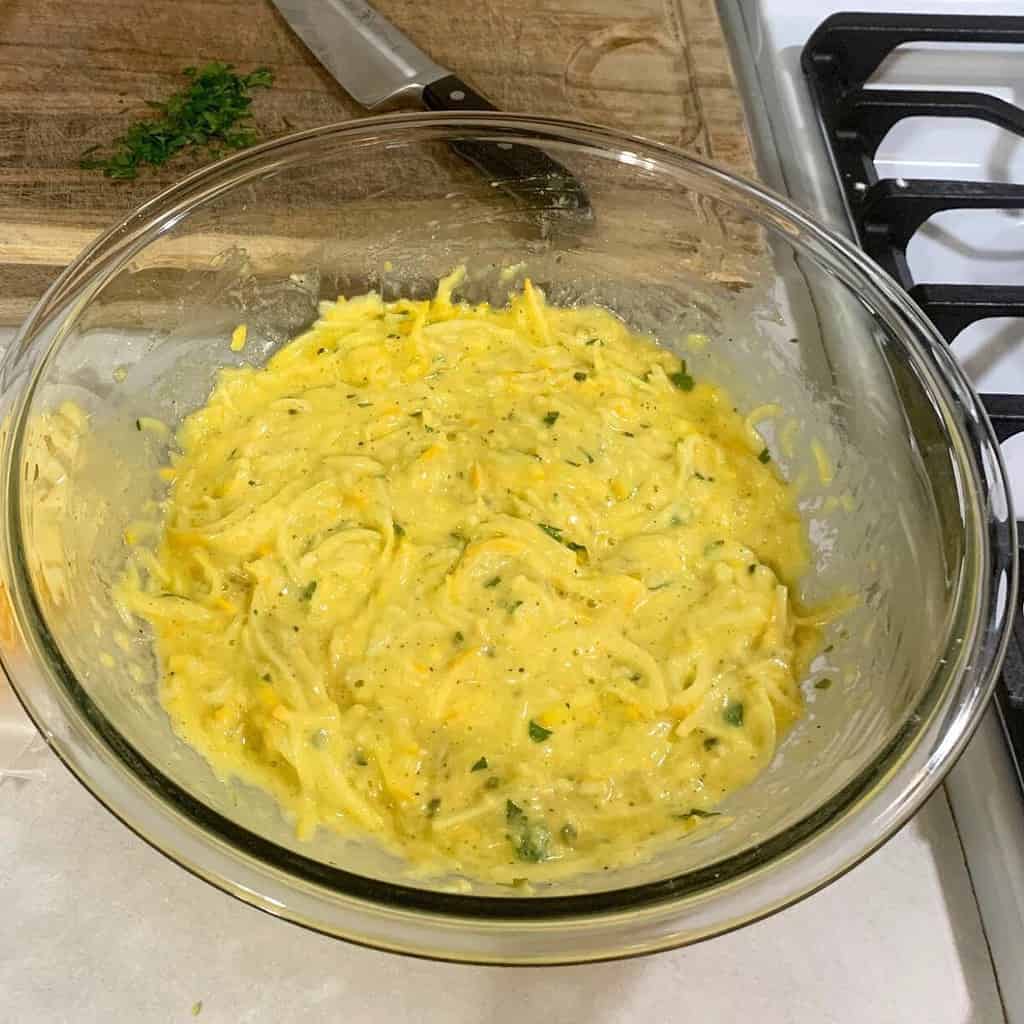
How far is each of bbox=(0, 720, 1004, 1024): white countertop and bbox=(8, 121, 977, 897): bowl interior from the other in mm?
227

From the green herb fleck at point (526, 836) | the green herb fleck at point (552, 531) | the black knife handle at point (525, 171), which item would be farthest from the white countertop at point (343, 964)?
the black knife handle at point (525, 171)

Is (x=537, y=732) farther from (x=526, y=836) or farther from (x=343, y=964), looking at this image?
(x=343, y=964)

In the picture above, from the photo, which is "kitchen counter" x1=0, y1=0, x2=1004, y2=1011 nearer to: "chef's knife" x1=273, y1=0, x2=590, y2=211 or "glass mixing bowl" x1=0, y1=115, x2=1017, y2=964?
"glass mixing bowl" x1=0, y1=115, x2=1017, y2=964

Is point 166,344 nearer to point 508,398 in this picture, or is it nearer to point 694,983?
point 508,398

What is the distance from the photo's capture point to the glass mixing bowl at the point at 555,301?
0.97 m

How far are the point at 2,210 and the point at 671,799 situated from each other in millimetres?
1579

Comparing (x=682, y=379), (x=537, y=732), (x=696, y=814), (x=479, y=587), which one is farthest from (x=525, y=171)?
(x=696, y=814)

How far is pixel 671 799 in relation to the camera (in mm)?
1207

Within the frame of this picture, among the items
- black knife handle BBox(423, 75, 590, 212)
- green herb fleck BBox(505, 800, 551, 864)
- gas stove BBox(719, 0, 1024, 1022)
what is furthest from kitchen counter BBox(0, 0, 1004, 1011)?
black knife handle BBox(423, 75, 590, 212)

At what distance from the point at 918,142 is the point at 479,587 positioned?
1499mm

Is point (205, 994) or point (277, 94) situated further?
point (277, 94)

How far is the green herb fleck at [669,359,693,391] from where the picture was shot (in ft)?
5.45

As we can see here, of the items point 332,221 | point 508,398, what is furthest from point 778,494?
point 332,221

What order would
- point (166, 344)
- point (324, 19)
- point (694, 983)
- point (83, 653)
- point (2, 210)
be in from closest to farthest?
point (83, 653)
point (694, 983)
point (166, 344)
point (2, 210)
point (324, 19)
